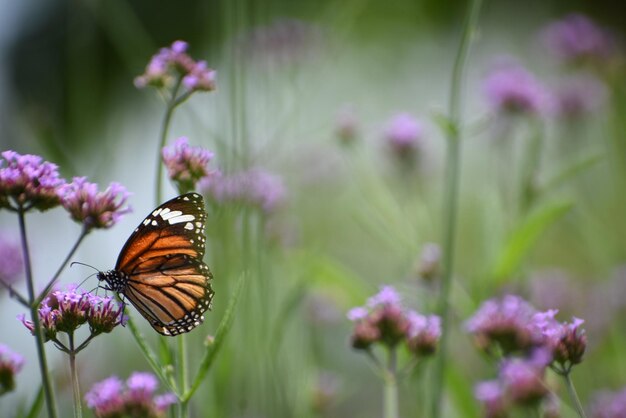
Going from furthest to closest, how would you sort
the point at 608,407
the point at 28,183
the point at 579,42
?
the point at 579,42 → the point at 608,407 → the point at 28,183

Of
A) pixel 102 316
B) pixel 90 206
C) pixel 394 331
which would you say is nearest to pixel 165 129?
pixel 90 206

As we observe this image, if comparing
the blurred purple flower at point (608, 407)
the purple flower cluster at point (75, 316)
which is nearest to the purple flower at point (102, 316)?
the purple flower cluster at point (75, 316)

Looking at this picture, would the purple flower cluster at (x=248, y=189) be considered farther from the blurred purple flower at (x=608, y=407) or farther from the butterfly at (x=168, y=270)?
the blurred purple flower at (x=608, y=407)

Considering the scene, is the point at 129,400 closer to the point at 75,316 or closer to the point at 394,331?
the point at 75,316

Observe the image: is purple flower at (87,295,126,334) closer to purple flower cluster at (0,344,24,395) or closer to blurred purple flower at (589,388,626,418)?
purple flower cluster at (0,344,24,395)

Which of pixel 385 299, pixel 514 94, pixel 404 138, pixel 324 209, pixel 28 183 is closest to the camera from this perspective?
pixel 28 183

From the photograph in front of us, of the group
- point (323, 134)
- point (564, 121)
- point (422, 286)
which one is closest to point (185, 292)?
point (422, 286)

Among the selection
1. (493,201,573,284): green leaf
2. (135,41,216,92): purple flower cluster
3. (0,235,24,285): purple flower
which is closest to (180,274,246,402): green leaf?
(135,41,216,92): purple flower cluster

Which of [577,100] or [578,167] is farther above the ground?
[577,100]

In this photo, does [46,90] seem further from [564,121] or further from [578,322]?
[578,322]
